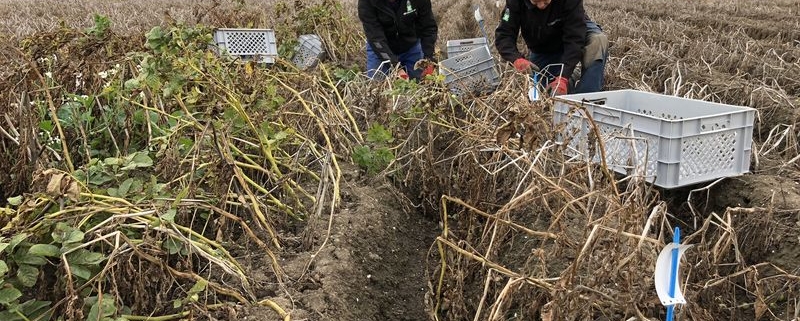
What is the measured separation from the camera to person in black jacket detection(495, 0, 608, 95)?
3.99m

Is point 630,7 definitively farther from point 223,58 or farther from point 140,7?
point 223,58

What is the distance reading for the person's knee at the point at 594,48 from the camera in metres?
4.09

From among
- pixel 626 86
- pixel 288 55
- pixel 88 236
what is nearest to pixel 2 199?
pixel 88 236

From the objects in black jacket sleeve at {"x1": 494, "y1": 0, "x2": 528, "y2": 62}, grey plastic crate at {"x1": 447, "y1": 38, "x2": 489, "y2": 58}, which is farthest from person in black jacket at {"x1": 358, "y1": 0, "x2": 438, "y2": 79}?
black jacket sleeve at {"x1": 494, "y1": 0, "x2": 528, "y2": 62}

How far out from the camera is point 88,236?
6.04ft

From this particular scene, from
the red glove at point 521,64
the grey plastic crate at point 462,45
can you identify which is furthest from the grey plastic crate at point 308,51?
the red glove at point 521,64

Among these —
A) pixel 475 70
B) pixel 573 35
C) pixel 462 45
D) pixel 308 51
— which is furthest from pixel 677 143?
pixel 308 51

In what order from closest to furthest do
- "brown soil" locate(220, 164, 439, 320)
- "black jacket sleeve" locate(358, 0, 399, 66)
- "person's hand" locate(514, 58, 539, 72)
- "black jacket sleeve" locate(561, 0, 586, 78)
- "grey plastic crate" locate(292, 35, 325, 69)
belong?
"brown soil" locate(220, 164, 439, 320) → "person's hand" locate(514, 58, 539, 72) → "black jacket sleeve" locate(561, 0, 586, 78) → "black jacket sleeve" locate(358, 0, 399, 66) → "grey plastic crate" locate(292, 35, 325, 69)

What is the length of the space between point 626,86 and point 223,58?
110 inches

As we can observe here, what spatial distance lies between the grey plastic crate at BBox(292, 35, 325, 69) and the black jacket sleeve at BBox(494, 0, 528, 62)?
7.08 ft

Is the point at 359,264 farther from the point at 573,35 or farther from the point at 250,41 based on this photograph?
the point at 250,41

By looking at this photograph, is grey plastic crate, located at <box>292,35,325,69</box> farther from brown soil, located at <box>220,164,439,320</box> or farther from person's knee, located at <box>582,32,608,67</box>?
brown soil, located at <box>220,164,439,320</box>

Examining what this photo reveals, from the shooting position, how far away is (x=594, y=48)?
13.4 ft

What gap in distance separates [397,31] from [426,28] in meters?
0.24
